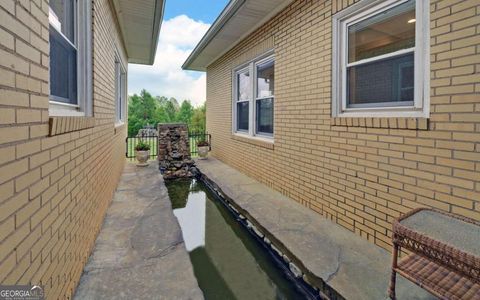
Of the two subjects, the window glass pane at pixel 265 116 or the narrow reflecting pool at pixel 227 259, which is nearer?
the narrow reflecting pool at pixel 227 259

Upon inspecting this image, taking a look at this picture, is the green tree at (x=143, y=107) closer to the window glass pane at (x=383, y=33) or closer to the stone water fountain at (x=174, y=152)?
the stone water fountain at (x=174, y=152)

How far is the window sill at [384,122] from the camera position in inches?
93.2

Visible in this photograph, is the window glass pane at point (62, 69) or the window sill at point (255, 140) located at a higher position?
the window glass pane at point (62, 69)

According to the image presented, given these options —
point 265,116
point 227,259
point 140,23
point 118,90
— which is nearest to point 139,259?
point 227,259

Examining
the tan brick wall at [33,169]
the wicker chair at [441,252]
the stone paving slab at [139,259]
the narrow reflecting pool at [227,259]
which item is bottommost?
the narrow reflecting pool at [227,259]

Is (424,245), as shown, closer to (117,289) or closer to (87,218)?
(117,289)

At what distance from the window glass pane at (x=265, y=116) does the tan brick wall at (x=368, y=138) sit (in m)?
0.48

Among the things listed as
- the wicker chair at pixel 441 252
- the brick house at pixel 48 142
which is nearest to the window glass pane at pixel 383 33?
the wicker chair at pixel 441 252

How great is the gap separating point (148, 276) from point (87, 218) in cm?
79

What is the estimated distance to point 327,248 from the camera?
8.82 ft

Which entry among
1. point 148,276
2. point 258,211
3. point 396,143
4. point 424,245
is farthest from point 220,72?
point 424,245

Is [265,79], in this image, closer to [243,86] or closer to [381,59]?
[243,86]

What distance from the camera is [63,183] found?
67.7 inches

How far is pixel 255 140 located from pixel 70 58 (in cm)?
392
